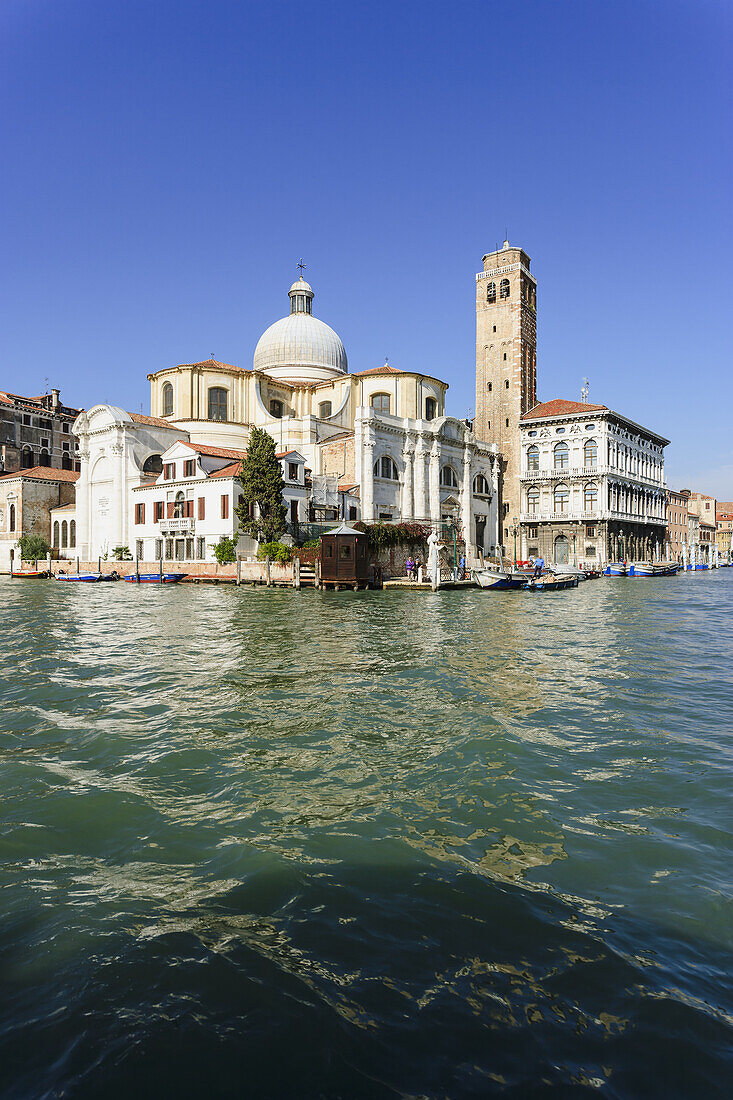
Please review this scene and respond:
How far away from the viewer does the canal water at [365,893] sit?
2236 mm

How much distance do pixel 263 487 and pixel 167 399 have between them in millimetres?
15833

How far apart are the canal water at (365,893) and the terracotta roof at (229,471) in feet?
91.0

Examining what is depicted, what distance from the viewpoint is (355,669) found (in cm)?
973

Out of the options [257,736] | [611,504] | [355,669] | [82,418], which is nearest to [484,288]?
[611,504]

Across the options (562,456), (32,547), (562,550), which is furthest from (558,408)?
(32,547)

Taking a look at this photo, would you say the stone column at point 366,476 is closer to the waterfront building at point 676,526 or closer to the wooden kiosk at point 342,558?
the wooden kiosk at point 342,558

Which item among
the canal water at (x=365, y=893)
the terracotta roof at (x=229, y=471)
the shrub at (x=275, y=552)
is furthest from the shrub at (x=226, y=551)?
the canal water at (x=365, y=893)

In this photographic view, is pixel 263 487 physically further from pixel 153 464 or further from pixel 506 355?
pixel 506 355

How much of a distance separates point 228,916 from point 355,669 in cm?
664

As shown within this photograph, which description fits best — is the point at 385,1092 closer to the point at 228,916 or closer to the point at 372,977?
the point at 372,977

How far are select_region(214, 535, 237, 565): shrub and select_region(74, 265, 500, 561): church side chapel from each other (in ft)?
2.16

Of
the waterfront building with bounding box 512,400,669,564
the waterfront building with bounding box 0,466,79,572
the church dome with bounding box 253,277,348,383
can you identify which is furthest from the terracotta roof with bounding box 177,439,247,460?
the waterfront building with bounding box 512,400,669,564

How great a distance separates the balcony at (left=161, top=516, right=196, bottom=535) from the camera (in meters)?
36.1

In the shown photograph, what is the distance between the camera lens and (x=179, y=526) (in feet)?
120
